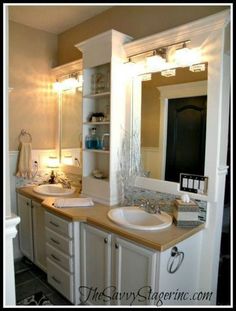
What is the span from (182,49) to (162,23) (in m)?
0.42

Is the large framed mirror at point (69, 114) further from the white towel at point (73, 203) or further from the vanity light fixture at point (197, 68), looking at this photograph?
the vanity light fixture at point (197, 68)

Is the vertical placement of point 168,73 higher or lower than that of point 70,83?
lower

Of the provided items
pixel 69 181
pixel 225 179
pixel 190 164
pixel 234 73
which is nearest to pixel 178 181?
pixel 190 164

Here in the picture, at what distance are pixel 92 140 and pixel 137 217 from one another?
0.90 m

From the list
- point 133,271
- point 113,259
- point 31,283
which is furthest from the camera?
point 31,283

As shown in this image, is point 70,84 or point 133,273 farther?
point 70,84

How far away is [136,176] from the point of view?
2.11m

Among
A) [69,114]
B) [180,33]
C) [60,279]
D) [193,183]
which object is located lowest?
[60,279]

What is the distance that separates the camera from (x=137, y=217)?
1.91m

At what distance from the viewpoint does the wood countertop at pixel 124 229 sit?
143cm

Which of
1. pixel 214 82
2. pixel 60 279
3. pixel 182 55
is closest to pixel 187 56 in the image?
pixel 182 55

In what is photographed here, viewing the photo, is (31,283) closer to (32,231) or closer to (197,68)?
(32,231)

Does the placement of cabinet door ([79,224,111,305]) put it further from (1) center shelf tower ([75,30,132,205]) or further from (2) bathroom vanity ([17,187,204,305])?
(1) center shelf tower ([75,30,132,205])

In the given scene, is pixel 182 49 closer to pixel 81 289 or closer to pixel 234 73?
pixel 234 73
